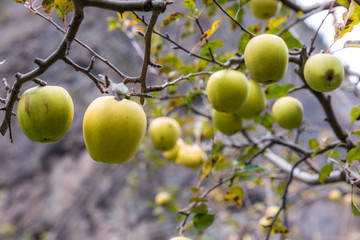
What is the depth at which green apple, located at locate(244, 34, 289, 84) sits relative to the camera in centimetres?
63

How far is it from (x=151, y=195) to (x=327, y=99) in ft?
8.60

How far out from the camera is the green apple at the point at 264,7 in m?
1.17

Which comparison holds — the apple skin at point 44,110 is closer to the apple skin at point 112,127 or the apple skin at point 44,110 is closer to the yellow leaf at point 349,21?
the apple skin at point 112,127

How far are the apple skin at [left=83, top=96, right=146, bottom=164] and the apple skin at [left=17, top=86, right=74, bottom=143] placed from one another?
54 millimetres

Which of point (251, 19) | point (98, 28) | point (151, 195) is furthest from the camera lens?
point (251, 19)

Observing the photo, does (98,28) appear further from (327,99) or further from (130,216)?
(327,99)

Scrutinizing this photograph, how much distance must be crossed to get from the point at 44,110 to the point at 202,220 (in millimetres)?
559

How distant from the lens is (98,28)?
436cm

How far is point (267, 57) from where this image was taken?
0.63 meters

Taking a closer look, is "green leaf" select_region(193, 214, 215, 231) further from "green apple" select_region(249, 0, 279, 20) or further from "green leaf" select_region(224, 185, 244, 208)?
"green apple" select_region(249, 0, 279, 20)

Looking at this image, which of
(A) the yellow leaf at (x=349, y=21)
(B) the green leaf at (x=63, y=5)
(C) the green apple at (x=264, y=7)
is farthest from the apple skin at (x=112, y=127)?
(C) the green apple at (x=264, y=7)

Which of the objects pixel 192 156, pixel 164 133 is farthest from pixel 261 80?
pixel 192 156

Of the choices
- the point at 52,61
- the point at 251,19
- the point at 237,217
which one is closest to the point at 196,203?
the point at 52,61

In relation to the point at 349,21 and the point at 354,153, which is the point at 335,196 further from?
the point at 349,21
